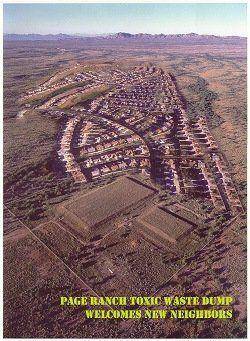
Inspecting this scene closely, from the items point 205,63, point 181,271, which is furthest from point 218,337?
point 205,63

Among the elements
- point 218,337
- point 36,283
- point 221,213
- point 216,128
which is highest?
point 216,128

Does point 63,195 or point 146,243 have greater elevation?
point 63,195

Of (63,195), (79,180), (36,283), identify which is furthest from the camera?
(79,180)

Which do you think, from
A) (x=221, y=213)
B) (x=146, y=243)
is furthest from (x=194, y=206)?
(x=146, y=243)

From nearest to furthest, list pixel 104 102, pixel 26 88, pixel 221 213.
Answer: pixel 221 213
pixel 104 102
pixel 26 88

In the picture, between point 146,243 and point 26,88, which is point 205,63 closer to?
point 26,88

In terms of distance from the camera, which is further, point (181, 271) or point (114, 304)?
point (181, 271)

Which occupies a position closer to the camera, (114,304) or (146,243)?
(114,304)

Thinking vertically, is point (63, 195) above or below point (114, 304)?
above

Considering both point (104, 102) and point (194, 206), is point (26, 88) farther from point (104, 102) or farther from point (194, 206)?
point (194, 206)
